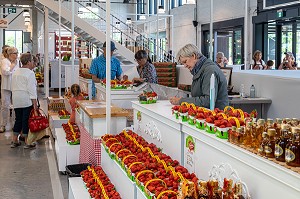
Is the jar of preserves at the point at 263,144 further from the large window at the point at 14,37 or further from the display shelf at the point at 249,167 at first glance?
the large window at the point at 14,37

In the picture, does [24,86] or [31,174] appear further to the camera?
[24,86]

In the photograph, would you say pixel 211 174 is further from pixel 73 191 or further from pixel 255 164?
pixel 73 191

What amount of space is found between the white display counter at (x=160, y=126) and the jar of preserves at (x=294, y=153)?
59.1 inches

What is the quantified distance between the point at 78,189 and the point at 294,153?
3.04 metres

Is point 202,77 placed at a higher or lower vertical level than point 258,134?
higher

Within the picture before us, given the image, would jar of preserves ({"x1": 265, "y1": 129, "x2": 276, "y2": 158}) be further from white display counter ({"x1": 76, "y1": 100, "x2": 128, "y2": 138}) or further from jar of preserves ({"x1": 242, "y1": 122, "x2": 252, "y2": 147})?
white display counter ({"x1": 76, "y1": 100, "x2": 128, "y2": 138})

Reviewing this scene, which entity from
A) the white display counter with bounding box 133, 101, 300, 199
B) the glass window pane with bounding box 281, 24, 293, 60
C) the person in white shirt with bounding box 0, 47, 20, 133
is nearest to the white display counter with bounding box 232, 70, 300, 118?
the white display counter with bounding box 133, 101, 300, 199

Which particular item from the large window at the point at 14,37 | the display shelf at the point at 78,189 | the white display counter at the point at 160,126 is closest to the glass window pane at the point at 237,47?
the white display counter at the point at 160,126

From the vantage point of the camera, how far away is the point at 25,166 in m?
7.35

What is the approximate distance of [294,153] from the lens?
7.42 feet

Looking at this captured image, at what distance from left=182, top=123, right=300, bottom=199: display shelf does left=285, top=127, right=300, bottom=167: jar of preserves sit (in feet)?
0.18

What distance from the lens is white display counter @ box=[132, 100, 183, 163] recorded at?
388 cm

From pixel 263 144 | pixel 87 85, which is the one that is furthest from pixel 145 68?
pixel 263 144

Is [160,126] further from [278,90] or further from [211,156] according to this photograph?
[278,90]
